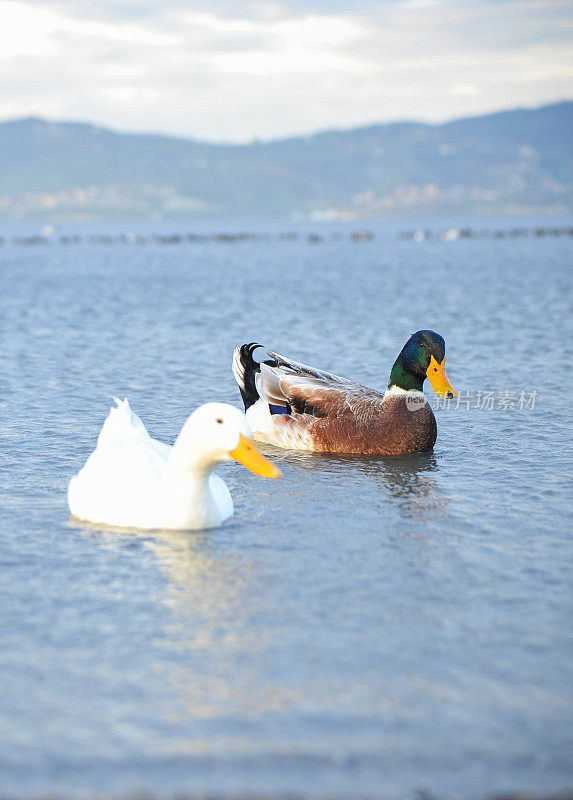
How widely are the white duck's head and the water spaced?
2.47 ft

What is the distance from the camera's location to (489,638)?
259 inches

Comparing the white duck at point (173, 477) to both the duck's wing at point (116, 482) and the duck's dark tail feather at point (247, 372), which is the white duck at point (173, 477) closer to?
the duck's wing at point (116, 482)

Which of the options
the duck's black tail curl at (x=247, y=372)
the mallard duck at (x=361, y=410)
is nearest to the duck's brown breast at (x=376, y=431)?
the mallard duck at (x=361, y=410)

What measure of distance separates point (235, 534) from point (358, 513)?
1372 millimetres

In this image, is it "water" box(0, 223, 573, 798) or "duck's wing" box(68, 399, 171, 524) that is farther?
"duck's wing" box(68, 399, 171, 524)

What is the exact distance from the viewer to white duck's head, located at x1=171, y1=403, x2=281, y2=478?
27.3ft

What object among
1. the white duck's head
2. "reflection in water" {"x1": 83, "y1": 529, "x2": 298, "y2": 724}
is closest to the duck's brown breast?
"reflection in water" {"x1": 83, "y1": 529, "x2": 298, "y2": 724}

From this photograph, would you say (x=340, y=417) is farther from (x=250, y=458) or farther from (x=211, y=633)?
(x=211, y=633)

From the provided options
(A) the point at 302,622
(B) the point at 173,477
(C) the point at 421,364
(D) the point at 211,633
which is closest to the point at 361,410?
(C) the point at 421,364

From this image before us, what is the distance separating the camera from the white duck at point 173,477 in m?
8.34

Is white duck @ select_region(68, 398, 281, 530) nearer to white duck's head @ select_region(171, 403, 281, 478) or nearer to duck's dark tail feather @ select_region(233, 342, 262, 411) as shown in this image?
white duck's head @ select_region(171, 403, 281, 478)

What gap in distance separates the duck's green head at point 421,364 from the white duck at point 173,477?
360 cm

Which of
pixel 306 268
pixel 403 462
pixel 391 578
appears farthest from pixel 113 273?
pixel 391 578

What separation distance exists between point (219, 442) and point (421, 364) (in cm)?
439
